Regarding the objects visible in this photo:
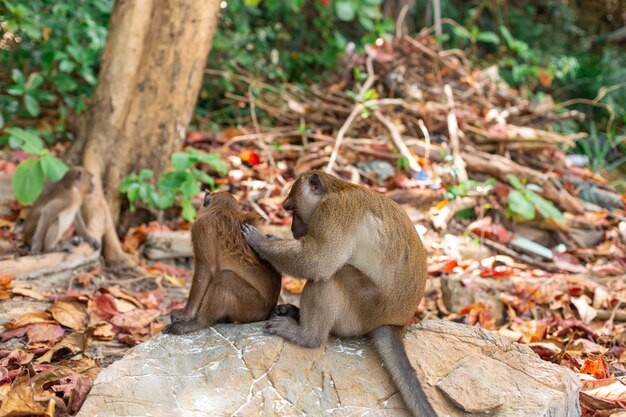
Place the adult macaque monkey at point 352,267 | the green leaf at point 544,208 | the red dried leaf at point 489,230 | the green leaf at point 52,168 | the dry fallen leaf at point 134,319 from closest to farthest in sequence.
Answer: the adult macaque monkey at point 352,267
the dry fallen leaf at point 134,319
the green leaf at point 52,168
the green leaf at point 544,208
the red dried leaf at point 489,230

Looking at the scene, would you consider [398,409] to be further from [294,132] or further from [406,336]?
[294,132]

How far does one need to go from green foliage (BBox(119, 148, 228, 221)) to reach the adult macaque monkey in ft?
9.35

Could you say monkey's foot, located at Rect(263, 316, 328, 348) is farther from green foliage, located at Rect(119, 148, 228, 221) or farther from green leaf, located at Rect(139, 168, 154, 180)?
green leaf, located at Rect(139, 168, 154, 180)

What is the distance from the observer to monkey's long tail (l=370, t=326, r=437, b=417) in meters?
3.55

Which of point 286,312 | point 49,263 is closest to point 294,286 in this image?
point 286,312

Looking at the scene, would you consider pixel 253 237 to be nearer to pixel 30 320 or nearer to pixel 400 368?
pixel 400 368

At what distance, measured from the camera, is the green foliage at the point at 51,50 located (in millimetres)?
7793

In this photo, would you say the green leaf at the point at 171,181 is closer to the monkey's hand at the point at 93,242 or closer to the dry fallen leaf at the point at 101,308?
the monkey's hand at the point at 93,242

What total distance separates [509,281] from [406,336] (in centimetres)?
291

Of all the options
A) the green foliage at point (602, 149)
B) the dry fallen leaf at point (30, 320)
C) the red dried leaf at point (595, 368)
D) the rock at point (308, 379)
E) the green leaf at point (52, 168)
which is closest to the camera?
the rock at point (308, 379)

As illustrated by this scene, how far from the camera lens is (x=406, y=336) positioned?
13.9 feet

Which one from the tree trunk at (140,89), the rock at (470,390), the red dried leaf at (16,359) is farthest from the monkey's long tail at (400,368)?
the tree trunk at (140,89)

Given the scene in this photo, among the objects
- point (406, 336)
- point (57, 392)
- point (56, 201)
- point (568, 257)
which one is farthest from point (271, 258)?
point (568, 257)

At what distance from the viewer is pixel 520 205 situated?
7.62 m
